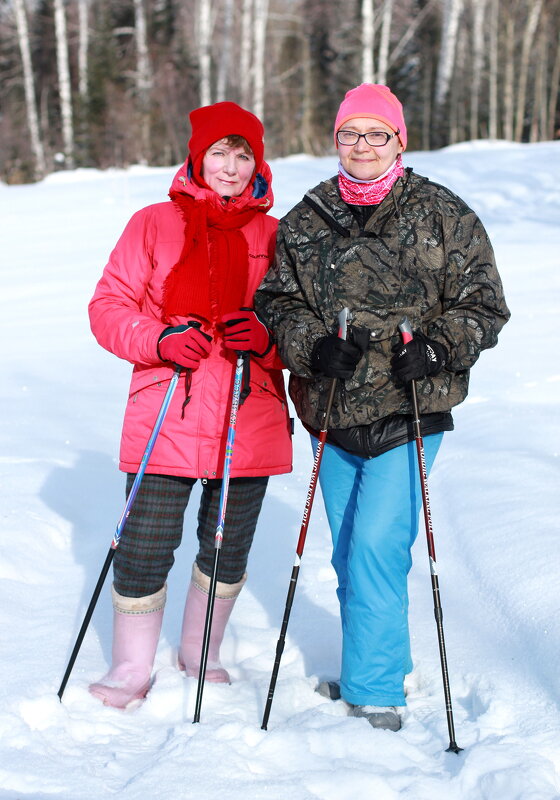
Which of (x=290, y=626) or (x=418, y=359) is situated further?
(x=290, y=626)

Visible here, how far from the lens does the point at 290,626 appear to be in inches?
139

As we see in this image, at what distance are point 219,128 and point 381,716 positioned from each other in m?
→ 1.82

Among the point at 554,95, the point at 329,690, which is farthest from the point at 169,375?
the point at 554,95

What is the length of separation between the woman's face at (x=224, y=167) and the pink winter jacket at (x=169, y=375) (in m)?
0.05

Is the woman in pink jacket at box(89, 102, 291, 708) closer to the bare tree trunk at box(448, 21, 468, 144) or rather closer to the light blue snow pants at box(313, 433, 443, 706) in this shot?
the light blue snow pants at box(313, 433, 443, 706)

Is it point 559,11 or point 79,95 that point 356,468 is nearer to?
point 79,95

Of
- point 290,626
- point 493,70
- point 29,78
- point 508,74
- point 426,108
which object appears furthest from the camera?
point 426,108

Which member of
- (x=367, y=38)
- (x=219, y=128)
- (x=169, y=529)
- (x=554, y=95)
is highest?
(x=219, y=128)

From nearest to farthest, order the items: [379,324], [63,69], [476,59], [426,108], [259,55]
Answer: [379,324] → [259,55] → [63,69] → [476,59] → [426,108]

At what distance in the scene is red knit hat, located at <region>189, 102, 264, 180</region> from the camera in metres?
2.85

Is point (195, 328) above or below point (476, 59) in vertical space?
above

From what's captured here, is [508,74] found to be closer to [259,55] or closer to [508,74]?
[508,74]

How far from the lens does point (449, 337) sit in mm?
2641

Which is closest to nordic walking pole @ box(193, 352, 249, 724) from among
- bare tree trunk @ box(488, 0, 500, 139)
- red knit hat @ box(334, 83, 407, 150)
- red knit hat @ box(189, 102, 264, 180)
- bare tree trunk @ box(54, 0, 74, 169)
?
red knit hat @ box(189, 102, 264, 180)
